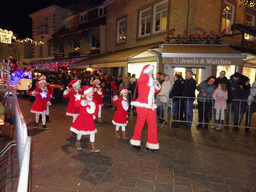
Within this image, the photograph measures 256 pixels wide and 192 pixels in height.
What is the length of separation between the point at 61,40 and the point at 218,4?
16.5m

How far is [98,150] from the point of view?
457 centimetres

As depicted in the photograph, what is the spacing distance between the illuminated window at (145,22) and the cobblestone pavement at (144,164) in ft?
30.1

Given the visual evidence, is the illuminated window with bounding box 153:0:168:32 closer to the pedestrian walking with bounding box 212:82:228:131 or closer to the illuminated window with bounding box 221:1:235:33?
the illuminated window with bounding box 221:1:235:33

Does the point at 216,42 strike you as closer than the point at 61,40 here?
Yes

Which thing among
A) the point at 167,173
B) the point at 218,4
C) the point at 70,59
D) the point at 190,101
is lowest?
the point at 167,173

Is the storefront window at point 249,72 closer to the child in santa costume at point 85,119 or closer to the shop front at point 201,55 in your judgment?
the shop front at point 201,55

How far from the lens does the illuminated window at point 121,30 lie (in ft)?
49.9

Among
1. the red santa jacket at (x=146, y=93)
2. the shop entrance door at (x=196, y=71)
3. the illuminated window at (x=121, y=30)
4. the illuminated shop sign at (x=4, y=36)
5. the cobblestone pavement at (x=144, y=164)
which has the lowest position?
the cobblestone pavement at (x=144, y=164)

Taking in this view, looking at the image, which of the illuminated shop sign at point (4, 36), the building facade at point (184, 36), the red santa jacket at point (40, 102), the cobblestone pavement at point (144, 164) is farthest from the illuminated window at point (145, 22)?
the cobblestone pavement at point (144, 164)

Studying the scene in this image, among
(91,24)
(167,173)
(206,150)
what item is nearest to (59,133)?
(167,173)

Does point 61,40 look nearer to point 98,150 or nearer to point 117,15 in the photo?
point 117,15

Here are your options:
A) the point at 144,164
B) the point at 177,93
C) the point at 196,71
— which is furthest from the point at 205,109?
the point at 196,71

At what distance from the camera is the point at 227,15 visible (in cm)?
1183

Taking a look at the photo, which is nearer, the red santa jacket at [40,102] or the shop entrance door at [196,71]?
the red santa jacket at [40,102]
